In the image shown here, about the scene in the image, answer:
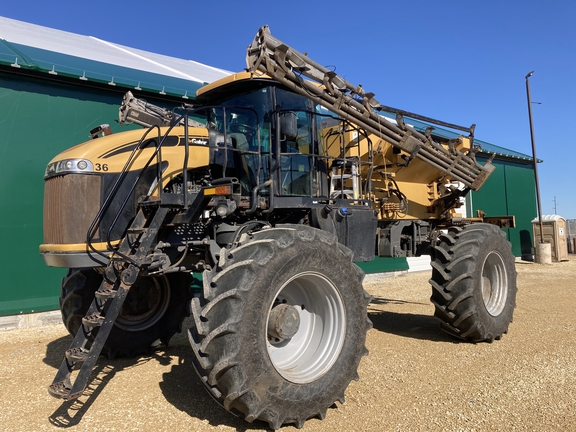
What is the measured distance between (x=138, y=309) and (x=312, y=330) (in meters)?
2.56

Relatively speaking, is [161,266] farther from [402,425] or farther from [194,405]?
[402,425]

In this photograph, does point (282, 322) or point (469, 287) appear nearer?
point (282, 322)

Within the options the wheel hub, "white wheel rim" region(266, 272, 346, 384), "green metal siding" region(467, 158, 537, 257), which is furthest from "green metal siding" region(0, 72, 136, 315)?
"green metal siding" region(467, 158, 537, 257)

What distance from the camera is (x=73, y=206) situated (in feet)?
14.7

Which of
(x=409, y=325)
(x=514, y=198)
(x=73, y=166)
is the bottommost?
(x=409, y=325)

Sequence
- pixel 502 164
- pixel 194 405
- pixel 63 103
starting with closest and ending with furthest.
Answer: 1. pixel 194 405
2. pixel 63 103
3. pixel 502 164

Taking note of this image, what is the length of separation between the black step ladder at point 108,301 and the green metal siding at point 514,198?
1659 cm

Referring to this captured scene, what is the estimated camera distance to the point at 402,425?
12.5 feet

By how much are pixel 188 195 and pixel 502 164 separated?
18.9 m

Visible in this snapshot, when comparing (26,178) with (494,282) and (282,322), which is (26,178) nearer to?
(282,322)

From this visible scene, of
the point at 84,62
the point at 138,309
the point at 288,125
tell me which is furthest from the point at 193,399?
the point at 84,62

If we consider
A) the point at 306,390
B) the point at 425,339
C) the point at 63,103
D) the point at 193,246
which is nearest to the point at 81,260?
the point at 193,246

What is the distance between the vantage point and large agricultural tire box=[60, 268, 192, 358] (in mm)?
5422

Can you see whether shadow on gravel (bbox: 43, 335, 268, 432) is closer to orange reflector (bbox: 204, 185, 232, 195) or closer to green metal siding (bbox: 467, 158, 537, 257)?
orange reflector (bbox: 204, 185, 232, 195)
